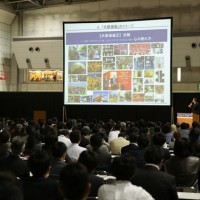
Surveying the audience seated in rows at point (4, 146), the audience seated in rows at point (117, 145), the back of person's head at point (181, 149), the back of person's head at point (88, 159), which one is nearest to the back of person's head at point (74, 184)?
the back of person's head at point (88, 159)

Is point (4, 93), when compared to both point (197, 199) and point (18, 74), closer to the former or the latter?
point (18, 74)

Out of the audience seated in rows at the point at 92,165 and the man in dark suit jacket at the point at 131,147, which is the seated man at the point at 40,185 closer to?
the audience seated in rows at the point at 92,165

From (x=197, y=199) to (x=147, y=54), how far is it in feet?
29.2

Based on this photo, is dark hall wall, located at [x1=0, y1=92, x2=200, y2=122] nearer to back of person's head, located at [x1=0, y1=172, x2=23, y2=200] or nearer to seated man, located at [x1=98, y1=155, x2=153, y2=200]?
seated man, located at [x1=98, y1=155, x2=153, y2=200]

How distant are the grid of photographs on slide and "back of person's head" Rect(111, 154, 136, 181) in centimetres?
883

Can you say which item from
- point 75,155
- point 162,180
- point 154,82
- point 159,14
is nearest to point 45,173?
point 162,180

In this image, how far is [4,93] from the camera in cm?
1709

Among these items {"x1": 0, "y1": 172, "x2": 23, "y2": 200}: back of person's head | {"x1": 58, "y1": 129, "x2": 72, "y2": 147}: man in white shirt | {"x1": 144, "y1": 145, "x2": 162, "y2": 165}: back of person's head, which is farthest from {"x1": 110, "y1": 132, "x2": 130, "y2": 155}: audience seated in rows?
{"x1": 0, "y1": 172, "x2": 23, "y2": 200}: back of person's head

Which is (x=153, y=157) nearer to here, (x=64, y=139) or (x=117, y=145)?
(x=117, y=145)

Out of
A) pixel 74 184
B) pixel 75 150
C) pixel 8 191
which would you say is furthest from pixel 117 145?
pixel 8 191

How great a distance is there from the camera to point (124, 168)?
9.35 feet

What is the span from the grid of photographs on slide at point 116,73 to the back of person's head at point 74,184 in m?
9.82

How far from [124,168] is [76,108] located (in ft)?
44.1

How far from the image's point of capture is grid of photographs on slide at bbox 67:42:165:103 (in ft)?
38.4
